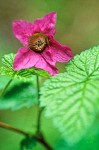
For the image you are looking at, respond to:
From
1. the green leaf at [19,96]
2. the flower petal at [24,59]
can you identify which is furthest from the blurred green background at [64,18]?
the flower petal at [24,59]

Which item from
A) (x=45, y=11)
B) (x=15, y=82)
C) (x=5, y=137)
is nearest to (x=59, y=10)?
(x=45, y=11)

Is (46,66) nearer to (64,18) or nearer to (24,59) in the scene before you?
(24,59)

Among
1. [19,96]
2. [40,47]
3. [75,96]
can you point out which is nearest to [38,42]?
[40,47]

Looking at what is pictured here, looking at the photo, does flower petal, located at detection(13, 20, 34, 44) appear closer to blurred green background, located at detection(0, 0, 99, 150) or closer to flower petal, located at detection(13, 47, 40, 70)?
flower petal, located at detection(13, 47, 40, 70)

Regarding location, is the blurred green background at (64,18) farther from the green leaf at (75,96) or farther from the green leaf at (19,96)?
the green leaf at (75,96)

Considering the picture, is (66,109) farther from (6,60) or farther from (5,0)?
(5,0)

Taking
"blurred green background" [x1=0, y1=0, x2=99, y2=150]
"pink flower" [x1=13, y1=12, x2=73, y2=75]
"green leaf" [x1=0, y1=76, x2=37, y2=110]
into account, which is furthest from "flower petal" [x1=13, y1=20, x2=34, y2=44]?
"blurred green background" [x1=0, y1=0, x2=99, y2=150]
